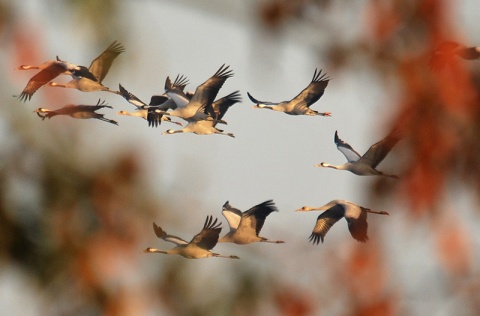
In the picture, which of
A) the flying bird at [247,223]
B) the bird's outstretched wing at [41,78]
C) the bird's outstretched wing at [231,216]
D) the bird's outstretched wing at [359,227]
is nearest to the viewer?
the bird's outstretched wing at [359,227]

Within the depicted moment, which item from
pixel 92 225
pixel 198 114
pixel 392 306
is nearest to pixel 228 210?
pixel 198 114

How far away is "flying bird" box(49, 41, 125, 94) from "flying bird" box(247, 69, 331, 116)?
354mm

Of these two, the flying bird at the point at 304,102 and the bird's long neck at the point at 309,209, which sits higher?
the flying bird at the point at 304,102

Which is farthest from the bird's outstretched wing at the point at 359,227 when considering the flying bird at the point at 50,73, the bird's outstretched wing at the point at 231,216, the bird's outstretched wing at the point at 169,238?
the flying bird at the point at 50,73

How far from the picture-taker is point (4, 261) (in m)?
4.24

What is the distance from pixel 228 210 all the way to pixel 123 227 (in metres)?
1.40

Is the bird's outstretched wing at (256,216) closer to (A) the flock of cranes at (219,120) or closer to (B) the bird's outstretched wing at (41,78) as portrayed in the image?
(A) the flock of cranes at (219,120)

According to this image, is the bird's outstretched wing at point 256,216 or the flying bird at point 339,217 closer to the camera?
the flying bird at point 339,217

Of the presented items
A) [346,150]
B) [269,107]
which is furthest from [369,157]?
[269,107]

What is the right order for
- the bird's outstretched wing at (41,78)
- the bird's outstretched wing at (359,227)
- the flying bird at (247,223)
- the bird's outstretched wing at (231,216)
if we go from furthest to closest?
the bird's outstretched wing at (41,78)
the bird's outstretched wing at (231,216)
the flying bird at (247,223)
the bird's outstretched wing at (359,227)

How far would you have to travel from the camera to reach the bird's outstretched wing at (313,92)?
2.17m

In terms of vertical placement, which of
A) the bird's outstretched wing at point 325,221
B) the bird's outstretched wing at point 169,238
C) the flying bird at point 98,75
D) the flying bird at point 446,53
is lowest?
the bird's outstretched wing at point 169,238

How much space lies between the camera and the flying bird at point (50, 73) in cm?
236

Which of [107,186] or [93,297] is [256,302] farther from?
[107,186]
